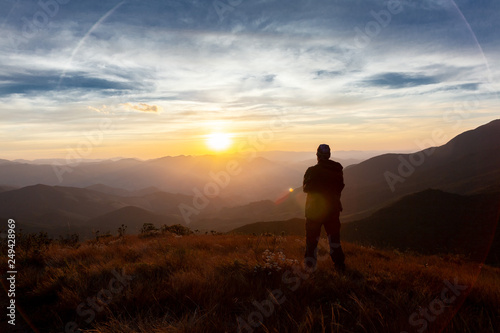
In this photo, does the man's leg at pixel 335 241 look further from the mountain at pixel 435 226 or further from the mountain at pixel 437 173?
the mountain at pixel 437 173

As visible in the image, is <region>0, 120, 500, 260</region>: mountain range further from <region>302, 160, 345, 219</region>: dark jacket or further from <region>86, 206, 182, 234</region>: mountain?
<region>302, 160, 345, 219</region>: dark jacket

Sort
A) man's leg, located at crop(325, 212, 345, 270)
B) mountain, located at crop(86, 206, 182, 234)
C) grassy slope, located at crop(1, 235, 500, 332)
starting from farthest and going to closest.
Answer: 1. mountain, located at crop(86, 206, 182, 234)
2. man's leg, located at crop(325, 212, 345, 270)
3. grassy slope, located at crop(1, 235, 500, 332)

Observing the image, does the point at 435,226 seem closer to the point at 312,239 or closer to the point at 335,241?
the point at 335,241

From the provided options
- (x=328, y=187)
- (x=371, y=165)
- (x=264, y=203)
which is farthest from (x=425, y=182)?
(x=328, y=187)

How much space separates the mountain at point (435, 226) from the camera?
3694cm

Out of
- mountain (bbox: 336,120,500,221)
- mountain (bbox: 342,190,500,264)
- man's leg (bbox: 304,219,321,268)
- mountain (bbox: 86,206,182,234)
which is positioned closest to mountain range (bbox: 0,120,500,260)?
mountain (bbox: 336,120,500,221)

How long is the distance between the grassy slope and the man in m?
0.47

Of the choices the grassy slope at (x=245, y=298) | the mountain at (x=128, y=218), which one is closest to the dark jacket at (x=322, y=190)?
the grassy slope at (x=245, y=298)

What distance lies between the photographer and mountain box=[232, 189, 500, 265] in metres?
36.9

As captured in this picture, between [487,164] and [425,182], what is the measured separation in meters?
25.5

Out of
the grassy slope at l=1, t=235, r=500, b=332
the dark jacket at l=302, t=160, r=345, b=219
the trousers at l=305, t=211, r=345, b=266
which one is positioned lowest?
the grassy slope at l=1, t=235, r=500, b=332

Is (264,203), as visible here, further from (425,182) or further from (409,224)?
(409,224)

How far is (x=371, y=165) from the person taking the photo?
159875 mm

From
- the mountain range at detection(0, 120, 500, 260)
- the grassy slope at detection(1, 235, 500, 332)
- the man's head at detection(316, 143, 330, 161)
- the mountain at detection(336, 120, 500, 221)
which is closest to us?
the grassy slope at detection(1, 235, 500, 332)
